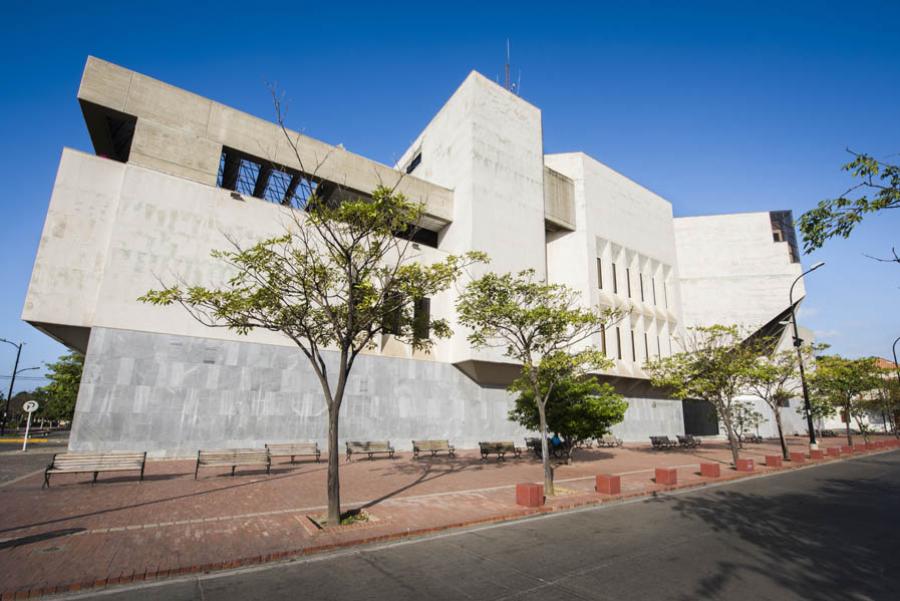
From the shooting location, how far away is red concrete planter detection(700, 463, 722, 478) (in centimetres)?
1529

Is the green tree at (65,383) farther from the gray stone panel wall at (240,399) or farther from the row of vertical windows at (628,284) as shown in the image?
the row of vertical windows at (628,284)

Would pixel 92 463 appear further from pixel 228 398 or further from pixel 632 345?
pixel 632 345

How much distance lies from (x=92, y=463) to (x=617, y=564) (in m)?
13.5

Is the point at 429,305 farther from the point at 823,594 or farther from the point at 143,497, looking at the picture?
the point at 823,594

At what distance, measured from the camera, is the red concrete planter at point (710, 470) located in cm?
1529

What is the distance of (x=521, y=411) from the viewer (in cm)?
1989

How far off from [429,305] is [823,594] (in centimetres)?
2183

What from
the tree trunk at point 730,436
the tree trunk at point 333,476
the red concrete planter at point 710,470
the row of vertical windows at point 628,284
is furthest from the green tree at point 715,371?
the tree trunk at point 333,476

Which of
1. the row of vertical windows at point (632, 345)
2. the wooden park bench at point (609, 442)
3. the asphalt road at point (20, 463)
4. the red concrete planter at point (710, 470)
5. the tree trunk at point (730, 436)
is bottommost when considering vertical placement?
the asphalt road at point (20, 463)

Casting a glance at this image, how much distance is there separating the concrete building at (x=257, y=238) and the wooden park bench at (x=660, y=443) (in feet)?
10.7

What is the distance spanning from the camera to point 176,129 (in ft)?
63.7

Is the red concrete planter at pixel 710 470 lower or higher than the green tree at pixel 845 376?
lower

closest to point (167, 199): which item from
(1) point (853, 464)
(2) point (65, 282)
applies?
(2) point (65, 282)

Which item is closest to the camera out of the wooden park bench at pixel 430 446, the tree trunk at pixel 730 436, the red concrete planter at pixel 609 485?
the red concrete planter at pixel 609 485
